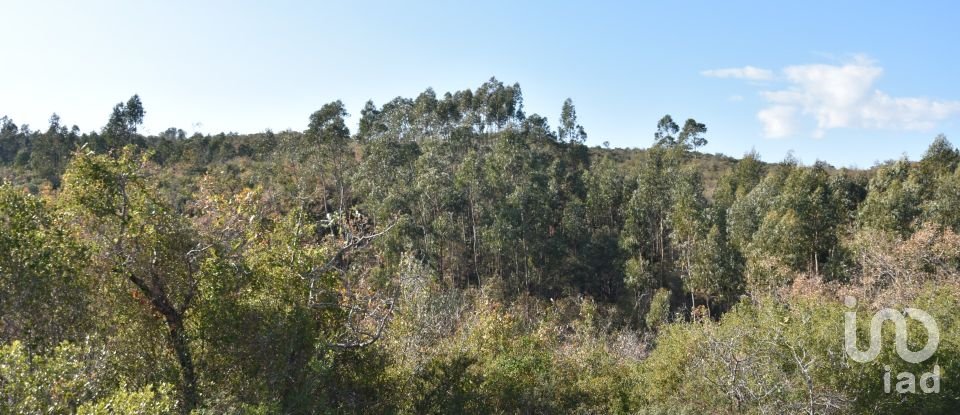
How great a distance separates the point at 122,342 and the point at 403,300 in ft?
24.4

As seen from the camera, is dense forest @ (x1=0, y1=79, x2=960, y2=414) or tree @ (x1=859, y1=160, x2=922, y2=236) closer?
dense forest @ (x1=0, y1=79, x2=960, y2=414)

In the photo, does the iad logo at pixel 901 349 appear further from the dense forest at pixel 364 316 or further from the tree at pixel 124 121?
the tree at pixel 124 121

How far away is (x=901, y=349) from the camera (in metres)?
11.1

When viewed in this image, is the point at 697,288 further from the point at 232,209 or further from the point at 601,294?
the point at 232,209

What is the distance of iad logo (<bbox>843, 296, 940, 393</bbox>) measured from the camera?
10766 millimetres

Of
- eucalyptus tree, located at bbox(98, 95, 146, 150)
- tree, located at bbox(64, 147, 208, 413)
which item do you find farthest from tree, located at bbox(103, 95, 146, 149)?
tree, located at bbox(64, 147, 208, 413)

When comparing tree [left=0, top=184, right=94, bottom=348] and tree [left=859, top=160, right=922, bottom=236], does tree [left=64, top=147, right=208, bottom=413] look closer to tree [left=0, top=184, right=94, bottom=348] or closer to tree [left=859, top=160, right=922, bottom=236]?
tree [left=0, top=184, right=94, bottom=348]

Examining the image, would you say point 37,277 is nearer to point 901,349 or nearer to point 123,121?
point 901,349

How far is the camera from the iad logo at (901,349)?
10766mm

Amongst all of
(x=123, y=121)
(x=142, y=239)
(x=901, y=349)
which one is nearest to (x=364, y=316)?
(x=142, y=239)

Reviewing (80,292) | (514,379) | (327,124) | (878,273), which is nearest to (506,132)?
(327,124)

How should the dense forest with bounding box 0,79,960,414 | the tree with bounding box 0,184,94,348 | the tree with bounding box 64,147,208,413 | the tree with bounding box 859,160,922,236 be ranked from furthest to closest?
the tree with bounding box 859,160,922,236 → the tree with bounding box 64,147,208,413 → the dense forest with bounding box 0,79,960,414 → the tree with bounding box 0,184,94,348

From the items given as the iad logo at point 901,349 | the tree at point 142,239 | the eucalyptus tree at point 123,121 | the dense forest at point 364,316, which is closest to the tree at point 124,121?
the eucalyptus tree at point 123,121

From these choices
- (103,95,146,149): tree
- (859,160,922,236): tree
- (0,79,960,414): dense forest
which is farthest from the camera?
(103,95,146,149): tree
